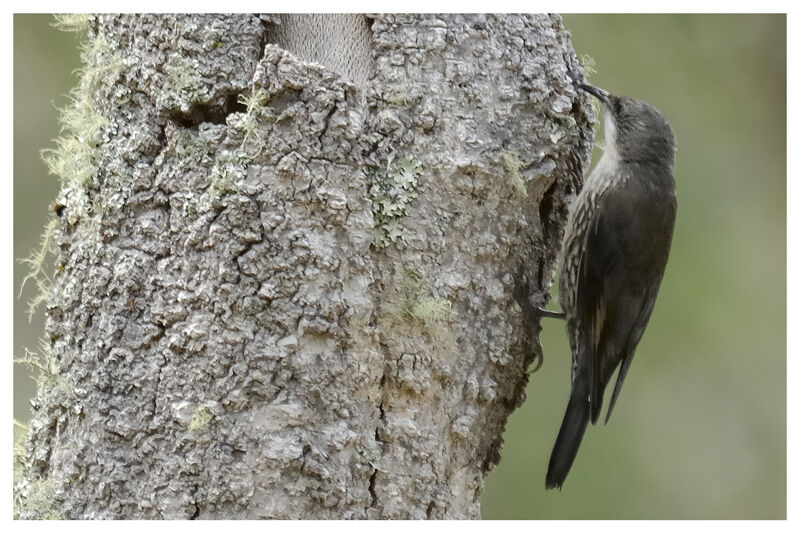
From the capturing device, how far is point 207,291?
1.82 metres

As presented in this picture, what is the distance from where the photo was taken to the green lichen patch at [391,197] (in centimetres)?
194

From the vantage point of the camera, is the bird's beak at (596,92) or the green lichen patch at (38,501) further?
the bird's beak at (596,92)

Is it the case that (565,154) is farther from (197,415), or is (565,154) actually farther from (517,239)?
(197,415)

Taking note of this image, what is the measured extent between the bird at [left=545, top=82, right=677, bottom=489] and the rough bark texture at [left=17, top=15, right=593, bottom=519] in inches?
19.8

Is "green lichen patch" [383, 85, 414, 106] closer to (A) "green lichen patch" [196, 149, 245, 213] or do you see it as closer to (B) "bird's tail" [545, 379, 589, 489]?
(A) "green lichen patch" [196, 149, 245, 213]

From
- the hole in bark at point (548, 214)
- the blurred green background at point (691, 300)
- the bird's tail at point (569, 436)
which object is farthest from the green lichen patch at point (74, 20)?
the bird's tail at point (569, 436)

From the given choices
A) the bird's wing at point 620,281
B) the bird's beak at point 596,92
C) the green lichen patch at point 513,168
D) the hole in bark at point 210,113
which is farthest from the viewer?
the bird's wing at point 620,281

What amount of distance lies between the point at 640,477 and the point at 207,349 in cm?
210

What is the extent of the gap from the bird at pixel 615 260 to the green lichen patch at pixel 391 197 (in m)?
0.74

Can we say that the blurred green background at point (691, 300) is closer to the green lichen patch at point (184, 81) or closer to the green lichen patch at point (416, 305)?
the green lichen patch at point (184, 81)

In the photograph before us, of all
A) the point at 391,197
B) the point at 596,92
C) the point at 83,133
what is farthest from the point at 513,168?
the point at 83,133

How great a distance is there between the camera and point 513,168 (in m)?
2.04
